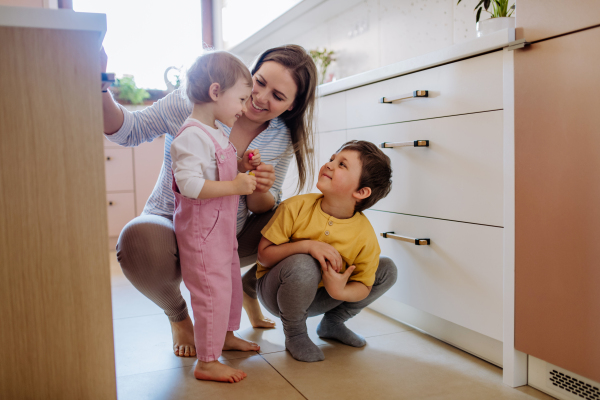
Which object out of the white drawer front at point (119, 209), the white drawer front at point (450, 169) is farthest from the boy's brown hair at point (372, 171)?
the white drawer front at point (119, 209)

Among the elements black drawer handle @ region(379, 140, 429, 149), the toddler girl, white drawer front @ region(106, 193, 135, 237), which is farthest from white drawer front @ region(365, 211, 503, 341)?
white drawer front @ region(106, 193, 135, 237)

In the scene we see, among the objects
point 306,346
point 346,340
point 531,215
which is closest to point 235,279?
point 306,346

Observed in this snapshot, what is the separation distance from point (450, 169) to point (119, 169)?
8.71 feet

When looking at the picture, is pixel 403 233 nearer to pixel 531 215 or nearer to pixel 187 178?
pixel 531 215

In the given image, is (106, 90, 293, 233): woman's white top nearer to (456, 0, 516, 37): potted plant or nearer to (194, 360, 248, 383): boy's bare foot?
(194, 360, 248, 383): boy's bare foot

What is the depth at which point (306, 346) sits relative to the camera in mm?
1351

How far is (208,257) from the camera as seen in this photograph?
3.82 feet

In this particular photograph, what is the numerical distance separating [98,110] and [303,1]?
195cm

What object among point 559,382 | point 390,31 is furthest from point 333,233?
point 390,31

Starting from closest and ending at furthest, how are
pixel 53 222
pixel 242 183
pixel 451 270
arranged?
pixel 53 222, pixel 242 183, pixel 451 270

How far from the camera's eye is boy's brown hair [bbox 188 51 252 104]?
1.14 meters

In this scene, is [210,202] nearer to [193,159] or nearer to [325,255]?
[193,159]

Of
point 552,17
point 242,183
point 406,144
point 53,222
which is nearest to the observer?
point 53,222

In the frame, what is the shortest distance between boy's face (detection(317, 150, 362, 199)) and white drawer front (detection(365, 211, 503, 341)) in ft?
0.84
